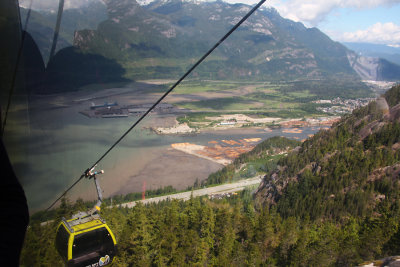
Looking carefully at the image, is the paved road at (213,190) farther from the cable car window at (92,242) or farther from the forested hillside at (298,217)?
the cable car window at (92,242)

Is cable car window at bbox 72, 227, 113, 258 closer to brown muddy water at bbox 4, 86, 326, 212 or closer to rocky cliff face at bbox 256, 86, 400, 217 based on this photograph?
brown muddy water at bbox 4, 86, 326, 212

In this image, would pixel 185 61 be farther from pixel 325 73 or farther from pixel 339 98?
pixel 325 73

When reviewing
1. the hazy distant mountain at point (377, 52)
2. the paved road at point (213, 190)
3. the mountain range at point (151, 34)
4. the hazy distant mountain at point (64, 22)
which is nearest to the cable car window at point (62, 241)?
the mountain range at point (151, 34)

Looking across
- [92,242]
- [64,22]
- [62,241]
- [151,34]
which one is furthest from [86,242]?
[151,34]

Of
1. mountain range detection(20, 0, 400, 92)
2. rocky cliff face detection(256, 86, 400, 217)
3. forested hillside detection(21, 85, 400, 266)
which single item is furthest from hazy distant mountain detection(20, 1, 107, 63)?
rocky cliff face detection(256, 86, 400, 217)

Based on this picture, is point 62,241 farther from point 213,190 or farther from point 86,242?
point 213,190
